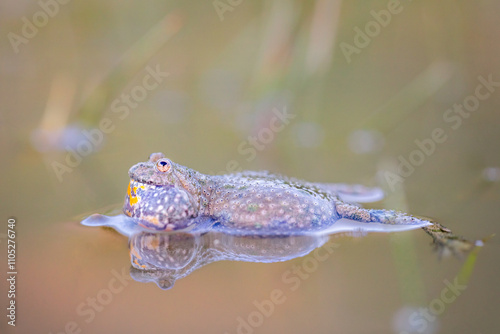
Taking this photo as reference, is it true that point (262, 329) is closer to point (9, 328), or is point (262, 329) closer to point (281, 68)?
point (9, 328)

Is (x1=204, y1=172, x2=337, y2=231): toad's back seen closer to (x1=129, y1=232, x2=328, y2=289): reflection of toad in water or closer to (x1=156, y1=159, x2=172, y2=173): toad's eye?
(x1=129, y1=232, x2=328, y2=289): reflection of toad in water

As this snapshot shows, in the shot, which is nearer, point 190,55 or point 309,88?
point 309,88

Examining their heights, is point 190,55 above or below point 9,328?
above

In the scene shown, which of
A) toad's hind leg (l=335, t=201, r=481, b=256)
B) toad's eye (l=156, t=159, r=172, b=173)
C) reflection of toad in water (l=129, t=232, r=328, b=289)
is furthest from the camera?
toad's eye (l=156, t=159, r=172, b=173)

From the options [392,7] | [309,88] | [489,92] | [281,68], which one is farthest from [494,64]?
[281,68]

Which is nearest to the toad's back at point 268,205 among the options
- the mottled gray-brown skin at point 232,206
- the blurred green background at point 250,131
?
the mottled gray-brown skin at point 232,206

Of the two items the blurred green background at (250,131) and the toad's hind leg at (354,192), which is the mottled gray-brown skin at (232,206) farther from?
the toad's hind leg at (354,192)

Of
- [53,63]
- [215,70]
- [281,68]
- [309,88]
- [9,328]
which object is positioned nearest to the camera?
[9,328]

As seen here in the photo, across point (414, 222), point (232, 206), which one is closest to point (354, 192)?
point (414, 222)

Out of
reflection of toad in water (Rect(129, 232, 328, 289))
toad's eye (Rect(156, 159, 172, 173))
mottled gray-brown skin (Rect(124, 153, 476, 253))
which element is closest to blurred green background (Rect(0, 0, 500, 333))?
reflection of toad in water (Rect(129, 232, 328, 289))
